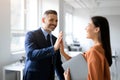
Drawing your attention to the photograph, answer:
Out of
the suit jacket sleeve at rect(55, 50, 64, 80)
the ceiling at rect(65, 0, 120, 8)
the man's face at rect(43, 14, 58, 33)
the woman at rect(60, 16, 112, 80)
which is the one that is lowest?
the suit jacket sleeve at rect(55, 50, 64, 80)

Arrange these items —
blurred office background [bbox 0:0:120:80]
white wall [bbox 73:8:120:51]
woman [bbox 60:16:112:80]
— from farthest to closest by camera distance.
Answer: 1. white wall [bbox 73:8:120:51]
2. blurred office background [bbox 0:0:120:80]
3. woman [bbox 60:16:112:80]

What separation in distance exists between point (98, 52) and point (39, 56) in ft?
1.84

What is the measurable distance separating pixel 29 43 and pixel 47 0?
3.71 meters

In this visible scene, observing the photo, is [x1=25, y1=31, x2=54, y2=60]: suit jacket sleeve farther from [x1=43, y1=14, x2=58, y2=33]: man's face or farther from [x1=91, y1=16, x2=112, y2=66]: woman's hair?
[x1=91, y1=16, x2=112, y2=66]: woman's hair

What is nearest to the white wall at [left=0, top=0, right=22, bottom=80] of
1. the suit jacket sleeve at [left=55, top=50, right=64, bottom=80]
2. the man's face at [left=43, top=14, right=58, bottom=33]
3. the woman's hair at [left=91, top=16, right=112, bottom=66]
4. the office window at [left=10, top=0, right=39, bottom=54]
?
the office window at [left=10, top=0, right=39, bottom=54]


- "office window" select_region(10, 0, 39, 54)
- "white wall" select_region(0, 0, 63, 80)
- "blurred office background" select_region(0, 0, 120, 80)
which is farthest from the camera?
"office window" select_region(10, 0, 39, 54)

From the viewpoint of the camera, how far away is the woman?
151 cm

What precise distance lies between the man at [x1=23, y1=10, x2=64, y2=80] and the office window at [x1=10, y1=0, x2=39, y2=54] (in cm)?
240

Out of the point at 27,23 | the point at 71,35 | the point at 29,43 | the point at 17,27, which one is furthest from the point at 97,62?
the point at 71,35

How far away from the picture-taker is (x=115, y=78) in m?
6.11

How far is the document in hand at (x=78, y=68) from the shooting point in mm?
1599

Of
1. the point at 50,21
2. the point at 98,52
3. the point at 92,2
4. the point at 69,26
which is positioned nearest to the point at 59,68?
the point at 50,21

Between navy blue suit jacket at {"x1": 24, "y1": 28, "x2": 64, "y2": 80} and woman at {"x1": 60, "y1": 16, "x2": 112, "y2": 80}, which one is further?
navy blue suit jacket at {"x1": 24, "y1": 28, "x2": 64, "y2": 80}

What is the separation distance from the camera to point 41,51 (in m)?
1.76
